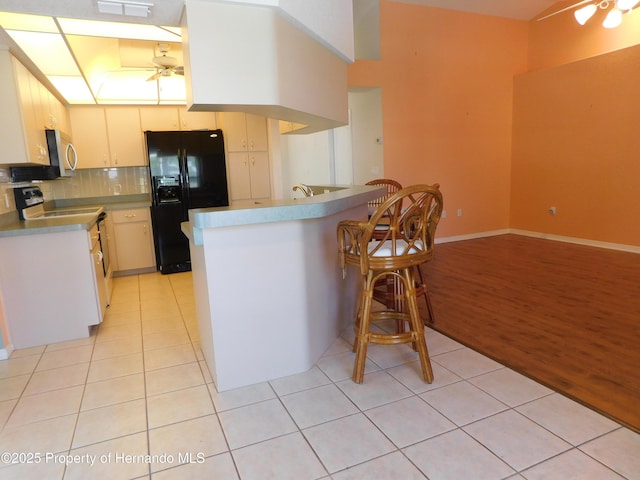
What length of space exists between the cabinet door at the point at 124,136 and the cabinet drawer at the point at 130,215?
2.06 feet

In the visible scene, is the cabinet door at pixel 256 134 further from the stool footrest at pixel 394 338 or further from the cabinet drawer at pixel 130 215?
the stool footrest at pixel 394 338

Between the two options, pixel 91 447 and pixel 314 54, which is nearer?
pixel 91 447

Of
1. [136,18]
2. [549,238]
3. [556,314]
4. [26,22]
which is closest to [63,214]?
[26,22]

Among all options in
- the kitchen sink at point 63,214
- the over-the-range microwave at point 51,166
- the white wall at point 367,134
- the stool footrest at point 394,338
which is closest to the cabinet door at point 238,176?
the kitchen sink at point 63,214

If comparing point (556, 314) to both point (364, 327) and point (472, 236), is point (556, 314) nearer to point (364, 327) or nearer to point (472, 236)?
point (364, 327)

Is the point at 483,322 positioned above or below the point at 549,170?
below

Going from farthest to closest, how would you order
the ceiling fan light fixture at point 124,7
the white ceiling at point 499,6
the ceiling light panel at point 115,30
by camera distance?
the white ceiling at point 499,6
the ceiling light panel at point 115,30
the ceiling fan light fixture at point 124,7

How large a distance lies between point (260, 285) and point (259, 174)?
3.45m

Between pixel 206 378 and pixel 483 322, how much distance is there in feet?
6.40

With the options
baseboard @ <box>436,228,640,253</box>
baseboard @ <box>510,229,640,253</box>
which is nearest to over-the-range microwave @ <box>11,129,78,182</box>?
baseboard @ <box>436,228,640,253</box>

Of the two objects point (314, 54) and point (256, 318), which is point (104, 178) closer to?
point (314, 54)

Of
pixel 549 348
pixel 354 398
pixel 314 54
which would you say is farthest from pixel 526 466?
pixel 314 54

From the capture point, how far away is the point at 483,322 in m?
2.99

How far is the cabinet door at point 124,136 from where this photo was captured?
5070mm
